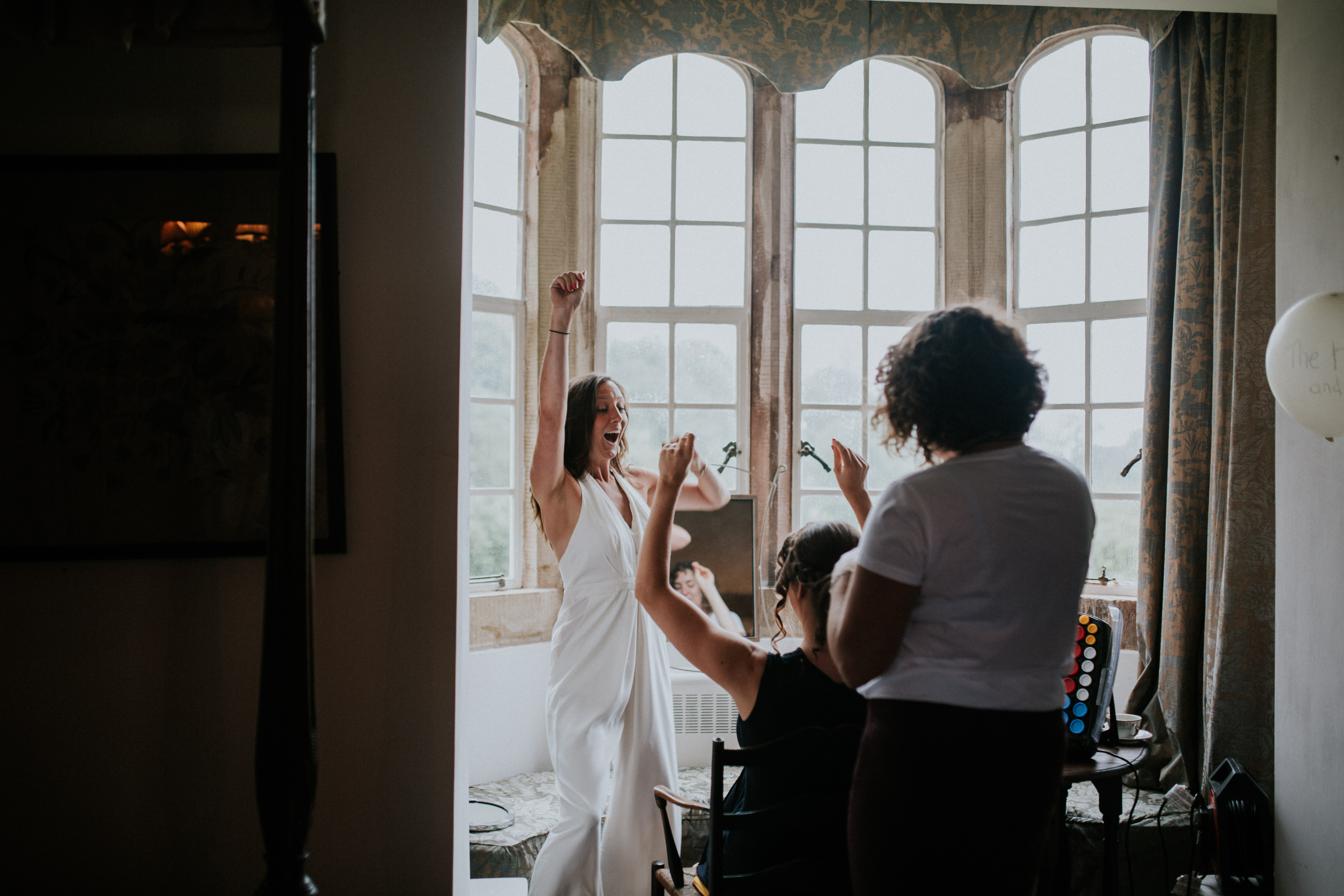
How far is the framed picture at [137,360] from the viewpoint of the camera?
4.82 ft

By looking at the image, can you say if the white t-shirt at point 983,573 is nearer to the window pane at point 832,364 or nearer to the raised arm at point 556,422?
the raised arm at point 556,422

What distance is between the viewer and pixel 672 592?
1.56m

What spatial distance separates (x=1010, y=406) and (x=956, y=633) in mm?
319

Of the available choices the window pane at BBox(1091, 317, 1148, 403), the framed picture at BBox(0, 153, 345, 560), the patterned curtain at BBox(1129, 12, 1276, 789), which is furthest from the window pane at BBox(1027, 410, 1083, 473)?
the framed picture at BBox(0, 153, 345, 560)

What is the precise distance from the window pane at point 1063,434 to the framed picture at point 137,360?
3.08m

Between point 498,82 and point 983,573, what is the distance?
121 inches

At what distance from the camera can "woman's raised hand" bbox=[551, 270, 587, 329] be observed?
188 centimetres

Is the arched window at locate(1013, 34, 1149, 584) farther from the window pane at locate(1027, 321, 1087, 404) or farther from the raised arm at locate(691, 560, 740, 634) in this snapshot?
the raised arm at locate(691, 560, 740, 634)

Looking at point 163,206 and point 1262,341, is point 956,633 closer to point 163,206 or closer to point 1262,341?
point 163,206

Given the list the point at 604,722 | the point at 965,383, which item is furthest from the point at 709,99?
Answer: the point at 965,383

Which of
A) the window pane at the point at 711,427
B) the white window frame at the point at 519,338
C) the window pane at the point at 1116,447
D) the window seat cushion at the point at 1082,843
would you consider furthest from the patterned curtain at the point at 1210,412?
the white window frame at the point at 519,338

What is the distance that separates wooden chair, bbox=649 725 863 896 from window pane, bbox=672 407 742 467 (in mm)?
2213

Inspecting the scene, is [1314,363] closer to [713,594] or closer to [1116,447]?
[1116,447]

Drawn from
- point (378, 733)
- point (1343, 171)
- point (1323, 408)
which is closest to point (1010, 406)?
point (378, 733)
